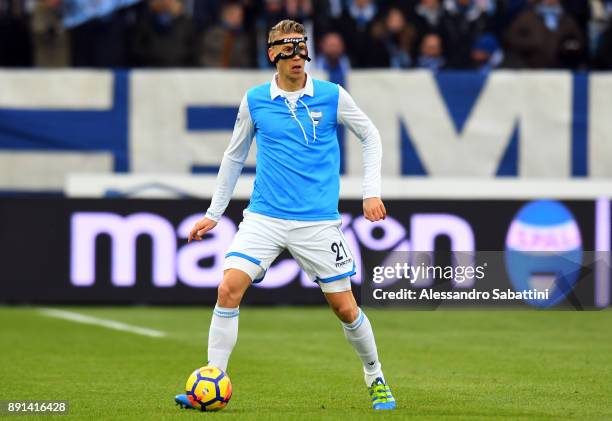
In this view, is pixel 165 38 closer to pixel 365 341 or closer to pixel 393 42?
pixel 393 42

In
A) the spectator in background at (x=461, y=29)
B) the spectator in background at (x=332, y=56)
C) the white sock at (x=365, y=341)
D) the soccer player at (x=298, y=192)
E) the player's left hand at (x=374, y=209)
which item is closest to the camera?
the player's left hand at (x=374, y=209)

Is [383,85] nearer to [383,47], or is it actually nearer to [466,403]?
[383,47]

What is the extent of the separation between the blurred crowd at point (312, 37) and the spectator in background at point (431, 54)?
1 centimetres

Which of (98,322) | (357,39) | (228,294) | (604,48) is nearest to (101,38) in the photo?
(357,39)

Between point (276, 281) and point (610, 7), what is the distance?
23.5 ft

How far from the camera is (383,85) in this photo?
1777 centimetres

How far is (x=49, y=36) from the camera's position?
61.2 ft

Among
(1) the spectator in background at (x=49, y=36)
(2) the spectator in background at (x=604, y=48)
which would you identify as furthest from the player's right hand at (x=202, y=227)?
(2) the spectator in background at (x=604, y=48)

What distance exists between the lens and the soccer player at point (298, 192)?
8.48 metres

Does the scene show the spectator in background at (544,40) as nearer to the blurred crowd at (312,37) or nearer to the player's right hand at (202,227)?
the blurred crowd at (312,37)

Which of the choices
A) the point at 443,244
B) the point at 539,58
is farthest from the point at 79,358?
the point at 539,58

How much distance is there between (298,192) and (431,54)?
34.2 ft

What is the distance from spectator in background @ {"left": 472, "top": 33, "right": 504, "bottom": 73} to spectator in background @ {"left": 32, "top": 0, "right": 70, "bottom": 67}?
5.28 m

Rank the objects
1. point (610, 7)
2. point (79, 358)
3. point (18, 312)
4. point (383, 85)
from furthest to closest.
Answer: point (610, 7), point (383, 85), point (18, 312), point (79, 358)
